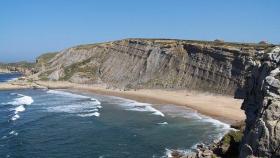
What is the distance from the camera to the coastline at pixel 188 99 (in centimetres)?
6351

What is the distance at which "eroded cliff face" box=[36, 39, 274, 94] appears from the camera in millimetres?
80938

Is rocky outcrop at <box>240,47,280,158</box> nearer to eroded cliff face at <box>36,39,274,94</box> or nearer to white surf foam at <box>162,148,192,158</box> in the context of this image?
white surf foam at <box>162,148,192,158</box>

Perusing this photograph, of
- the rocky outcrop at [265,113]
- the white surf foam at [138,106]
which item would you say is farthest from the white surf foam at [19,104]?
the rocky outcrop at [265,113]

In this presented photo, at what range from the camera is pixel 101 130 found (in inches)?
2163

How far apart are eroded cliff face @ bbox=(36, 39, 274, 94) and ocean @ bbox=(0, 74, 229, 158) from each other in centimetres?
1353

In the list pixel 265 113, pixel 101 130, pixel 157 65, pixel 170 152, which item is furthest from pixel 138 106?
pixel 265 113

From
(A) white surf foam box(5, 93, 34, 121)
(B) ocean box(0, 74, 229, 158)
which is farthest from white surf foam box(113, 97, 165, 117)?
(A) white surf foam box(5, 93, 34, 121)

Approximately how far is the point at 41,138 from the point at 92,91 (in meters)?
54.2

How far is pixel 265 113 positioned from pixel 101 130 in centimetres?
3148

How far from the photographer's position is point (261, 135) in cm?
2609

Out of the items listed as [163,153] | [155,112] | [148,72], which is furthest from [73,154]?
[148,72]

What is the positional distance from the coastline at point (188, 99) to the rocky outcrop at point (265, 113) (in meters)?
27.2

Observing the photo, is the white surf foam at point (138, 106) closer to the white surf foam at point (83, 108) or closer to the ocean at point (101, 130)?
the ocean at point (101, 130)

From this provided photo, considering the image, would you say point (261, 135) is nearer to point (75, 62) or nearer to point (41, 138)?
point (41, 138)
